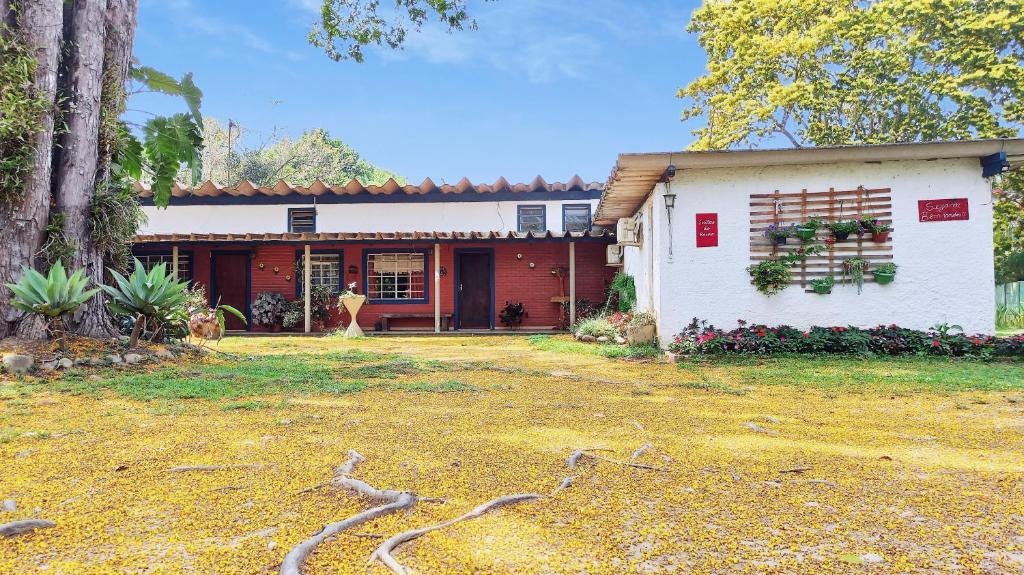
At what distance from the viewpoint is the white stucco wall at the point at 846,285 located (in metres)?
7.74

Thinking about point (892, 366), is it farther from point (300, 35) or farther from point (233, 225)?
point (233, 225)

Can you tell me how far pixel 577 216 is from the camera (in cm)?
1504

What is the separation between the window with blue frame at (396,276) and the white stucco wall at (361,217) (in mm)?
852

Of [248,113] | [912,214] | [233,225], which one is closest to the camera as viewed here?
[912,214]

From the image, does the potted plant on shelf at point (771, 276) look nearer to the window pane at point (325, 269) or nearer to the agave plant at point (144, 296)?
the agave plant at point (144, 296)

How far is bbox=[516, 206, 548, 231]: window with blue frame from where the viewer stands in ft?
49.6

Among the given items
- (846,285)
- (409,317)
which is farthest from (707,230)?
(409,317)

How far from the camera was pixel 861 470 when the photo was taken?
2674 mm

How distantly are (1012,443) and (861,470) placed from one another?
1286 mm

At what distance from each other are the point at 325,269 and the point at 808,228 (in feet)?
37.2

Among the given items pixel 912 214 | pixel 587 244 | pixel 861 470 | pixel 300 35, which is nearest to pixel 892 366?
pixel 912 214

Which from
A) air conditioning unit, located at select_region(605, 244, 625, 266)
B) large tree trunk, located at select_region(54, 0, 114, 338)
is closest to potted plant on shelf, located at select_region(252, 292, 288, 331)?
large tree trunk, located at select_region(54, 0, 114, 338)

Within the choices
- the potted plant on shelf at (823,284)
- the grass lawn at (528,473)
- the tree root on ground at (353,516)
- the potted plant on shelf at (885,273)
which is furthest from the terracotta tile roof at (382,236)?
the tree root on ground at (353,516)

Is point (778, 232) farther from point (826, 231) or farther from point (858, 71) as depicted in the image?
point (858, 71)
